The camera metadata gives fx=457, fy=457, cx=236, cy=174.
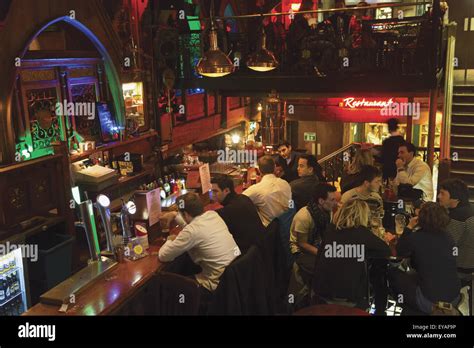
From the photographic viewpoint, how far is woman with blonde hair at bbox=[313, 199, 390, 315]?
364 cm

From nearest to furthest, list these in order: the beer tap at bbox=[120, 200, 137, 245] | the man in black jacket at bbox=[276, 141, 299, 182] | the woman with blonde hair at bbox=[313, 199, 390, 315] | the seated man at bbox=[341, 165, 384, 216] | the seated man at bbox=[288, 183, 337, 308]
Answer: the woman with blonde hair at bbox=[313, 199, 390, 315] → the beer tap at bbox=[120, 200, 137, 245] → the seated man at bbox=[288, 183, 337, 308] → the seated man at bbox=[341, 165, 384, 216] → the man in black jacket at bbox=[276, 141, 299, 182]

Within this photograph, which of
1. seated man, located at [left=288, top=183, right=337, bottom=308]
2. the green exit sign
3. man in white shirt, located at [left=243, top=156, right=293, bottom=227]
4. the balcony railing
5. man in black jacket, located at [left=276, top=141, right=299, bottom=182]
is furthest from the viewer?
the green exit sign

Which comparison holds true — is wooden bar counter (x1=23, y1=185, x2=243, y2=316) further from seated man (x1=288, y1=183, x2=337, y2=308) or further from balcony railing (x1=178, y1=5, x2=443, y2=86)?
balcony railing (x1=178, y1=5, x2=443, y2=86)

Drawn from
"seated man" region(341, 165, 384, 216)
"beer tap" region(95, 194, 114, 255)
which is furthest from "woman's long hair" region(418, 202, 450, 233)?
"beer tap" region(95, 194, 114, 255)

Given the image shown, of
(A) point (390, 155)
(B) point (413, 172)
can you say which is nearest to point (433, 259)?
(B) point (413, 172)

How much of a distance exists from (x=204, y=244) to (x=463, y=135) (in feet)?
20.4

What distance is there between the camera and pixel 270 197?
5.27m

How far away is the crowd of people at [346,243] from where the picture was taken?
3.69 m

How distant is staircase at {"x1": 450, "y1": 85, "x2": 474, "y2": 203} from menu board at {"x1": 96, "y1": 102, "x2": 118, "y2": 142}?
564 centimetres

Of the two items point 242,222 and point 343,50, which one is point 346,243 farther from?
point 343,50

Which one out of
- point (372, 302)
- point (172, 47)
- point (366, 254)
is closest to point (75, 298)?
point (366, 254)

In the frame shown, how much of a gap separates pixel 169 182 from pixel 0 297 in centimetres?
300

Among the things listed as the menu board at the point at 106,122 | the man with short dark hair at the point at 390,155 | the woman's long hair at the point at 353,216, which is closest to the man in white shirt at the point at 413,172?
the man with short dark hair at the point at 390,155
